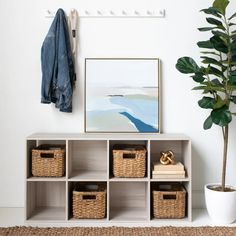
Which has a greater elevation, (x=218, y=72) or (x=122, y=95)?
(x=218, y=72)

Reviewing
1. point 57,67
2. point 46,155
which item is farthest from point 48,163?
point 57,67

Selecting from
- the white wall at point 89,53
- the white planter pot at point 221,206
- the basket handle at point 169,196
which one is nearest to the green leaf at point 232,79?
the white wall at point 89,53

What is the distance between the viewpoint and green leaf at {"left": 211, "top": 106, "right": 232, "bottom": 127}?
2.42 meters

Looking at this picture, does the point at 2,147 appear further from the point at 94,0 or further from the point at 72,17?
the point at 94,0

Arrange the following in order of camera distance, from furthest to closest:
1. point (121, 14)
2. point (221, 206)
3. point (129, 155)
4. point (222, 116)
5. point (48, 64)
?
1. point (121, 14)
2. point (48, 64)
3. point (129, 155)
4. point (221, 206)
5. point (222, 116)

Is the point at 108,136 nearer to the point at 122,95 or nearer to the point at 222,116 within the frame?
the point at 122,95

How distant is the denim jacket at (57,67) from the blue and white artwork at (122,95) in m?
0.18

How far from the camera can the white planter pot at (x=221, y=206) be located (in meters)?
2.53

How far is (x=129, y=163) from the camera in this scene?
261 cm

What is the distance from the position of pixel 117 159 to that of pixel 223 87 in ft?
3.03

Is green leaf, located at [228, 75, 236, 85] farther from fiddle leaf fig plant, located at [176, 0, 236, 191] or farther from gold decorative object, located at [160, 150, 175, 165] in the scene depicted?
gold decorative object, located at [160, 150, 175, 165]

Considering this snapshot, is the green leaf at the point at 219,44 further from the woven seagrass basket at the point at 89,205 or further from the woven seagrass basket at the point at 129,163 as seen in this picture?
the woven seagrass basket at the point at 89,205

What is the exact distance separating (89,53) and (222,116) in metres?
1.18

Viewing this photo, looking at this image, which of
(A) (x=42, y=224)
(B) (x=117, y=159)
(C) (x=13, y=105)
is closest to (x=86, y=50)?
(C) (x=13, y=105)
